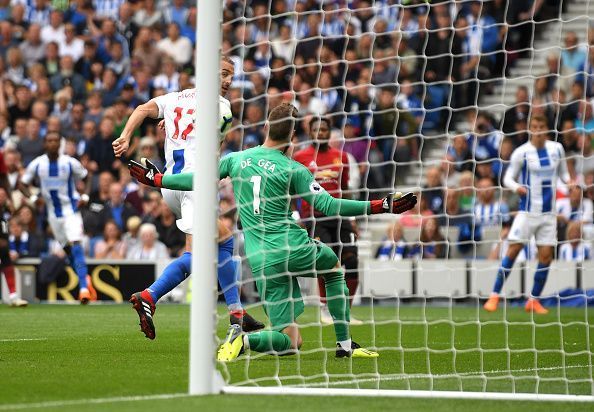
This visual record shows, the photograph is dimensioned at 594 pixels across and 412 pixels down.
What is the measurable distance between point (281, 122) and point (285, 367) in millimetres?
1701

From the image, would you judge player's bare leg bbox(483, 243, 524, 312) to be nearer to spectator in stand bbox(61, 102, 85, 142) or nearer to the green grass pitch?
the green grass pitch

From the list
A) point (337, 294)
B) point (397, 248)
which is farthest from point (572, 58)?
point (337, 294)

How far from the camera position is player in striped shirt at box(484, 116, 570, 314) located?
48.2ft

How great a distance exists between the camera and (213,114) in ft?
23.8

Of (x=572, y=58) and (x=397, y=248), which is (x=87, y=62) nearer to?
(x=397, y=248)

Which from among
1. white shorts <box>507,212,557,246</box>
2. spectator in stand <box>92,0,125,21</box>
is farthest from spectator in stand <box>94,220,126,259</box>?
white shorts <box>507,212,557,246</box>

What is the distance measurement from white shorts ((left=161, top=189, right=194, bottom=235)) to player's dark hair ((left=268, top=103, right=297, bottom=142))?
1677mm

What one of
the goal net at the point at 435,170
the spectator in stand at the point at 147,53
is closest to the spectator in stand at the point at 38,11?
the spectator in stand at the point at 147,53

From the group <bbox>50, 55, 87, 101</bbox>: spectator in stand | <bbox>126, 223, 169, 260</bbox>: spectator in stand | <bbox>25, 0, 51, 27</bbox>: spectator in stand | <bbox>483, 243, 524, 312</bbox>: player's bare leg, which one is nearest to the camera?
<bbox>483, 243, 524, 312</bbox>: player's bare leg

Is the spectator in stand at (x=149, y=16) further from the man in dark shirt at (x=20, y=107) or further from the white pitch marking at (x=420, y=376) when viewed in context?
the white pitch marking at (x=420, y=376)

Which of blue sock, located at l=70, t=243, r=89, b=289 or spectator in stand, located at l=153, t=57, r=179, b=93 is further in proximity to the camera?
spectator in stand, located at l=153, t=57, r=179, b=93

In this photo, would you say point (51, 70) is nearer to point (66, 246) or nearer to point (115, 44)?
point (115, 44)

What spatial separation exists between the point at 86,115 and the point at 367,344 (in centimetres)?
1187

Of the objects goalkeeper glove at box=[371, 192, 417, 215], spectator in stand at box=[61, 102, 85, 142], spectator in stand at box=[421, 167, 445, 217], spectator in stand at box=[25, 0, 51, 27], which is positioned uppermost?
spectator in stand at box=[25, 0, 51, 27]
